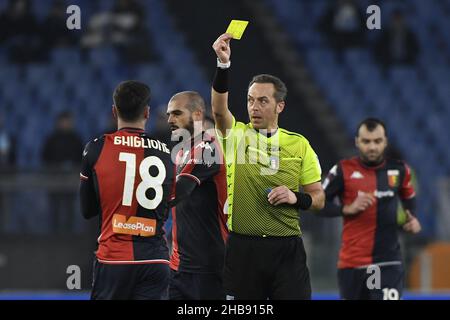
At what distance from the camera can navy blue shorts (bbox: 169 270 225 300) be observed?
21.8 ft

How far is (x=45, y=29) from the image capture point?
592 inches

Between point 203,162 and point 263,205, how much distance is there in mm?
461

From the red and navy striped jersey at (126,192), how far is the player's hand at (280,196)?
0.73 m

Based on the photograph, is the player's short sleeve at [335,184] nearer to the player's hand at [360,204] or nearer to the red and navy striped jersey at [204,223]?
the player's hand at [360,204]

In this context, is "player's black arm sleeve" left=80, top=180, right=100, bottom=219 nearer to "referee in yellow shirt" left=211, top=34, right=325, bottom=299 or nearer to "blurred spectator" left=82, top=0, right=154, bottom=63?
"referee in yellow shirt" left=211, top=34, right=325, bottom=299

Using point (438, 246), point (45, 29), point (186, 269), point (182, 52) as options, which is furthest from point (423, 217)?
point (186, 269)

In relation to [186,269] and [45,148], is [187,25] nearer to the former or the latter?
[45,148]

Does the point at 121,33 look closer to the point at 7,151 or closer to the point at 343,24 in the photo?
the point at 7,151

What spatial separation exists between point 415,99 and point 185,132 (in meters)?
9.86

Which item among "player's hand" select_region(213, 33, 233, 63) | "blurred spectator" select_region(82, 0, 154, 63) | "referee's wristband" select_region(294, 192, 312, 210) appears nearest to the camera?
"player's hand" select_region(213, 33, 233, 63)

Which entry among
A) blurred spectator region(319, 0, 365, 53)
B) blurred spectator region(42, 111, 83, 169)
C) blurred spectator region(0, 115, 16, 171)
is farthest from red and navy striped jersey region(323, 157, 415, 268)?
blurred spectator region(319, 0, 365, 53)

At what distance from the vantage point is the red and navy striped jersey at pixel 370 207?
8195mm

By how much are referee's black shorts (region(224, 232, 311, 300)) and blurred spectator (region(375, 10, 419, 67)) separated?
9592 mm

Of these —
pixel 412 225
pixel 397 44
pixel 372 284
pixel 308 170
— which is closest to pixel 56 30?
pixel 397 44
